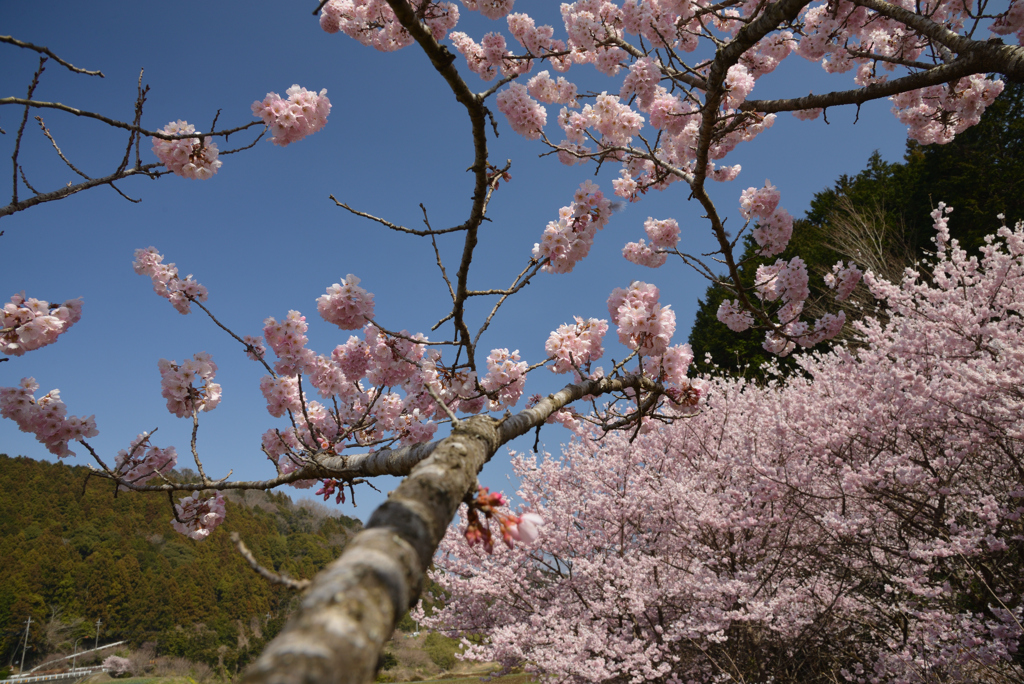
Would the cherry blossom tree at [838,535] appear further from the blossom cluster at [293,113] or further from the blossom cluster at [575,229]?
the blossom cluster at [293,113]

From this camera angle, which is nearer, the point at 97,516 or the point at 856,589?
the point at 856,589

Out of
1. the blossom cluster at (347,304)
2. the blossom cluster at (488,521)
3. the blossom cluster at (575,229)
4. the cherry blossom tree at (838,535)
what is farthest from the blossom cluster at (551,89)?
the blossom cluster at (488,521)

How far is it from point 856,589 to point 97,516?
72.1 m

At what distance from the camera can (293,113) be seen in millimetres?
2994

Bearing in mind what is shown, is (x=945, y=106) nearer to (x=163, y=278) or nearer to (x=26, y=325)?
(x=163, y=278)

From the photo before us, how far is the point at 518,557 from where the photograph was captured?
886cm

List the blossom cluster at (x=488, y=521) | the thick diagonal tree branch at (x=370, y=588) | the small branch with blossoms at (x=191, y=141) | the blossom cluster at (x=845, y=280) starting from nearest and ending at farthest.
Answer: the thick diagonal tree branch at (x=370, y=588), the blossom cluster at (x=488, y=521), the small branch with blossoms at (x=191, y=141), the blossom cluster at (x=845, y=280)

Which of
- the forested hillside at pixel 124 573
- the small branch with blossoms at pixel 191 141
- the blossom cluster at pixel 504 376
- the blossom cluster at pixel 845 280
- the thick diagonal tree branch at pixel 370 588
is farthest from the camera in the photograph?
the forested hillside at pixel 124 573

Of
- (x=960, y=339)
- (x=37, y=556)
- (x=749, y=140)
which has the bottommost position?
(x=37, y=556)

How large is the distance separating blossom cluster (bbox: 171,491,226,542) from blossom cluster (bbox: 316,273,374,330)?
6.40 ft

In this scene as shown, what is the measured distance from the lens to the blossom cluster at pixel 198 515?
3.76 meters

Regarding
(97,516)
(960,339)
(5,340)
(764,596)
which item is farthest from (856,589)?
(97,516)

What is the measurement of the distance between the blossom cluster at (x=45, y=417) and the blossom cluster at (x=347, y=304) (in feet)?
8.19

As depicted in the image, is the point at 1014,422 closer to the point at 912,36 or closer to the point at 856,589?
the point at 856,589
